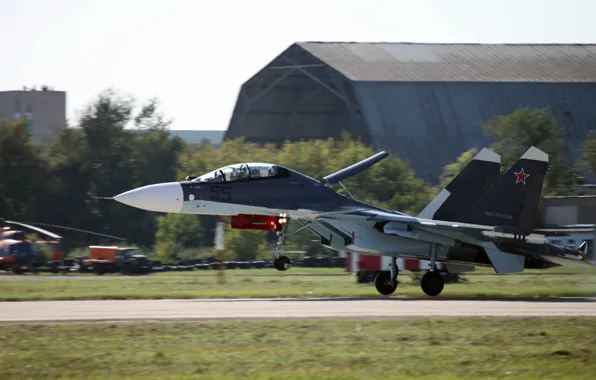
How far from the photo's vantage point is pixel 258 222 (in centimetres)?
2752

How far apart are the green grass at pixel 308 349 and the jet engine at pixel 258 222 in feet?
23.5

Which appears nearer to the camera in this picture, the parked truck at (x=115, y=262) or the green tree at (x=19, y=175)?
the parked truck at (x=115, y=262)

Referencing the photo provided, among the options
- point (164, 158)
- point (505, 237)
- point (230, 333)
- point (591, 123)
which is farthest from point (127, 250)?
point (591, 123)

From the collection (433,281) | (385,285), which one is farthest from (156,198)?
(433,281)

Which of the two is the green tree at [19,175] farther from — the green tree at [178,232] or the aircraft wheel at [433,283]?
the aircraft wheel at [433,283]

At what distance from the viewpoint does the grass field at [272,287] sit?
93.1 ft

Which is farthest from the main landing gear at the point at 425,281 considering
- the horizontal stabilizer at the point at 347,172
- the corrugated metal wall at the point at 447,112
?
the corrugated metal wall at the point at 447,112

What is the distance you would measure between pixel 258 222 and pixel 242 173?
135cm

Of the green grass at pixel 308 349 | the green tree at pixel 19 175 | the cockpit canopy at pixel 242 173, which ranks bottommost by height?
the green grass at pixel 308 349

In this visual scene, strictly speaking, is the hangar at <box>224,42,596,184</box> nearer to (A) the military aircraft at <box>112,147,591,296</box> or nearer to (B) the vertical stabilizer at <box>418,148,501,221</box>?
(B) the vertical stabilizer at <box>418,148,501,221</box>

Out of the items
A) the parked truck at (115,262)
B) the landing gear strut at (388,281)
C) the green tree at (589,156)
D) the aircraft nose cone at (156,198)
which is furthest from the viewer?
the green tree at (589,156)

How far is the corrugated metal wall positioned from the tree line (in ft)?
6.82

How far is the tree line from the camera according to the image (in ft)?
172

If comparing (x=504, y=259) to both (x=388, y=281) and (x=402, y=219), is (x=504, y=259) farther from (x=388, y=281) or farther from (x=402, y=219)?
(x=388, y=281)
